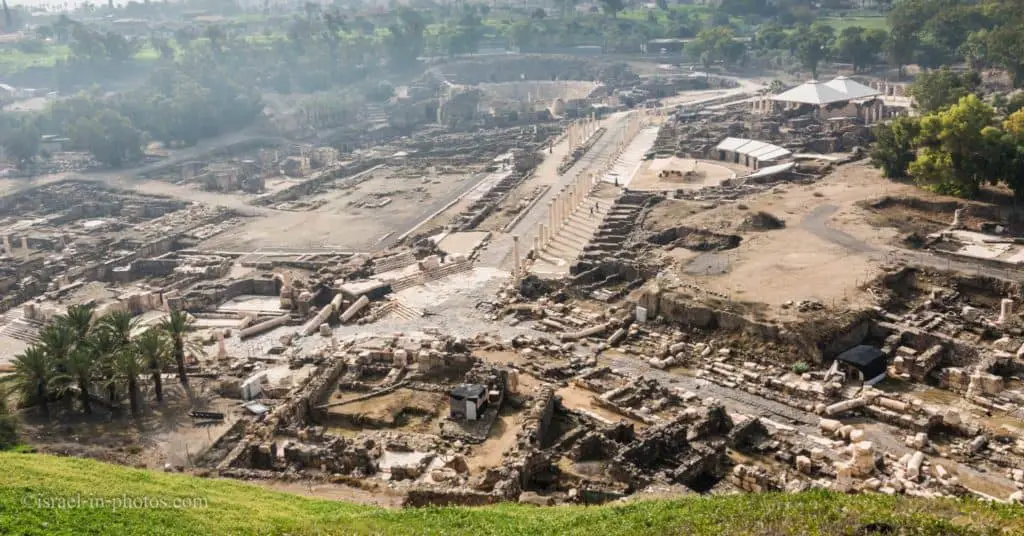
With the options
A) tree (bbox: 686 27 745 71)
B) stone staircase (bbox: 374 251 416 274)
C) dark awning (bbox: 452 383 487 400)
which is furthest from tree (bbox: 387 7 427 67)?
dark awning (bbox: 452 383 487 400)

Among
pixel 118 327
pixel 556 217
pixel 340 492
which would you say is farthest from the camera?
pixel 556 217

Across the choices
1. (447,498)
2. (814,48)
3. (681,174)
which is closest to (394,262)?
(681,174)

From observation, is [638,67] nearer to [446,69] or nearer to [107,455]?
[446,69]

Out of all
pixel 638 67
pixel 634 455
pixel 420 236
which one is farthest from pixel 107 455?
pixel 638 67

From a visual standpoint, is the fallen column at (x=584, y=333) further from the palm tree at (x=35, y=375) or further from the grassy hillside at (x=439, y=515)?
the palm tree at (x=35, y=375)

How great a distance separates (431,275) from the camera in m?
65.5

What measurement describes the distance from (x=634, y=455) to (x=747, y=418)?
7.09m

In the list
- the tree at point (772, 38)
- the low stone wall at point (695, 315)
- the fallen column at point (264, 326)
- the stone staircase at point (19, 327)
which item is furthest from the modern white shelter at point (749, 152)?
the tree at point (772, 38)

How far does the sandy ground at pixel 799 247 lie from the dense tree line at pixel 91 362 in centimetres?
3062

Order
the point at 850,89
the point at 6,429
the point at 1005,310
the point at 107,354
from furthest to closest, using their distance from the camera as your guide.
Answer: the point at 850,89, the point at 1005,310, the point at 107,354, the point at 6,429

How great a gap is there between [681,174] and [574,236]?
19170 millimetres

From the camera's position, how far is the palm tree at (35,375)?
4084 cm

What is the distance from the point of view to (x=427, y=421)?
40688 mm

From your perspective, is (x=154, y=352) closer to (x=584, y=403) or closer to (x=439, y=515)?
(x=584, y=403)
